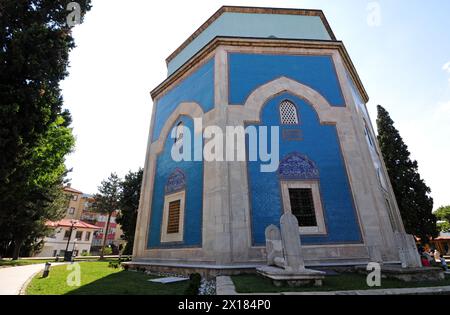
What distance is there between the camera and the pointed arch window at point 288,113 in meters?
10.3

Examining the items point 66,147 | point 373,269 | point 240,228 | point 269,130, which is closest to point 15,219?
point 66,147

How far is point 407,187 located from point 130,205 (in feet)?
75.9

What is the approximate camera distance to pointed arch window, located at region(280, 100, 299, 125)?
10320mm

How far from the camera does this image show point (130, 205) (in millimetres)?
22359

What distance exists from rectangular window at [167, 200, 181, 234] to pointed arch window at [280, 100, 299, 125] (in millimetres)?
5896

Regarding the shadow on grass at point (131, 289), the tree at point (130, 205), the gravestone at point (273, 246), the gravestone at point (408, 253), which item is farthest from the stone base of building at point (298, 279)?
the tree at point (130, 205)

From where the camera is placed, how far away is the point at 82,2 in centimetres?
1139

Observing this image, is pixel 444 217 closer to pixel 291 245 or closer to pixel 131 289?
pixel 291 245

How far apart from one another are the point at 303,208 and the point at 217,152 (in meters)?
3.89

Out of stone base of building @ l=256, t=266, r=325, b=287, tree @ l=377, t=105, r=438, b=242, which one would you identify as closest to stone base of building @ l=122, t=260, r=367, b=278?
stone base of building @ l=256, t=266, r=325, b=287

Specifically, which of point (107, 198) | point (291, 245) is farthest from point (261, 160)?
point (107, 198)

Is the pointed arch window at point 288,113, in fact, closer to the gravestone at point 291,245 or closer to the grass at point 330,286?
the gravestone at point 291,245

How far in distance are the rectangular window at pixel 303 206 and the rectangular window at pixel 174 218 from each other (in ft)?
15.6

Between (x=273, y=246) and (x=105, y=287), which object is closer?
(x=105, y=287)
